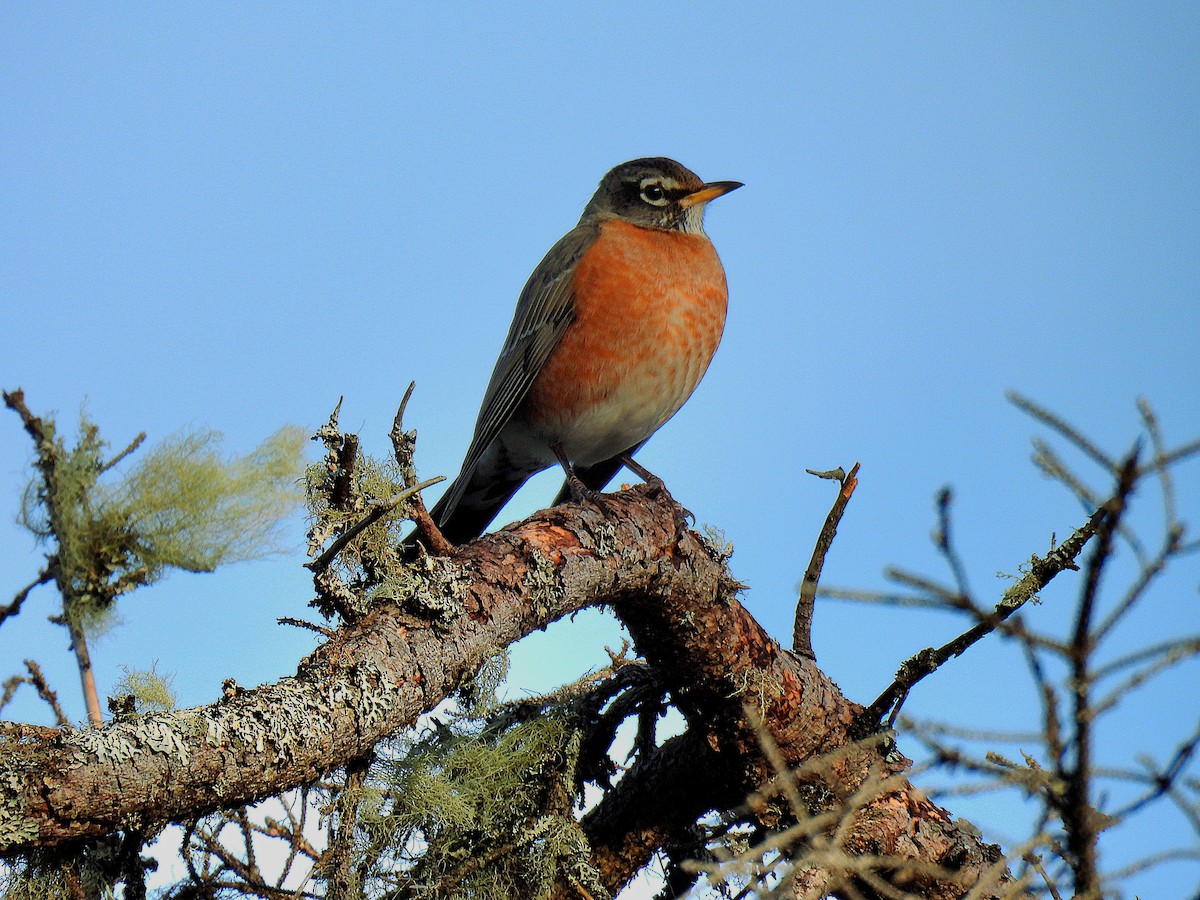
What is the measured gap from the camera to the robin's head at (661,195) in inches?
193

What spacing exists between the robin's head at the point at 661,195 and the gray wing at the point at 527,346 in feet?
1.23

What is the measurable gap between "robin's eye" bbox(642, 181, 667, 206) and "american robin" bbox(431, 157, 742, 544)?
310 millimetres

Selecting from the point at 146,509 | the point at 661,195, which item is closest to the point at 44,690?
the point at 146,509

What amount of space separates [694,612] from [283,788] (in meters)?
1.36

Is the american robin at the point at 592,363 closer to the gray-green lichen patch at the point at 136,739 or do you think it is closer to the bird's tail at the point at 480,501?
the bird's tail at the point at 480,501

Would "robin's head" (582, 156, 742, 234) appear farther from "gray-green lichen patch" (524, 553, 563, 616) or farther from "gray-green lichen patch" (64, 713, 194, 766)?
"gray-green lichen patch" (64, 713, 194, 766)

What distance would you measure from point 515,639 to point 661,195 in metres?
2.93

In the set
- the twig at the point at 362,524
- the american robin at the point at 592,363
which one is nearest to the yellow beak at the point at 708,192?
the american robin at the point at 592,363

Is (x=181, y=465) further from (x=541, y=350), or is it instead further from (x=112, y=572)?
(x=541, y=350)

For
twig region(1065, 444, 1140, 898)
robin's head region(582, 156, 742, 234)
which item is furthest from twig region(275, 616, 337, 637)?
robin's head region(582, 156, 742, 234)

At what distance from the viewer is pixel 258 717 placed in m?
1.90

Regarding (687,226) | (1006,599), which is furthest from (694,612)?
(687,226)

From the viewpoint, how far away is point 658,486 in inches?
144

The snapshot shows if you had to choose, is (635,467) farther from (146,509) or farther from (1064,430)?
(1064,430)
